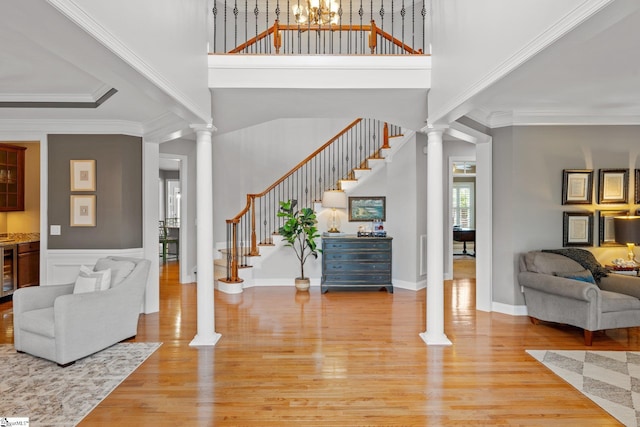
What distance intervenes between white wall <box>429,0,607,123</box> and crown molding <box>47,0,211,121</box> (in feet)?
7.64

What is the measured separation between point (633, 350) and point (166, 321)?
5.14 metres

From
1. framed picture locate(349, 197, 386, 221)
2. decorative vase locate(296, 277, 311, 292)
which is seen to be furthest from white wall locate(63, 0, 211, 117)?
framed picture locate(349, 197, 386, 221)

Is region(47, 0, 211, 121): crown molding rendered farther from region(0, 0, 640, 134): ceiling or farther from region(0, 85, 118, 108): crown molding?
region(0, 85, 118, 108): crown molding

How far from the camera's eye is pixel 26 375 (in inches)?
134

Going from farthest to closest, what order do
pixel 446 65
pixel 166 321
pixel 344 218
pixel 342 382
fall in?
pixel 344 218 < pixel 166 321 < pixel 446 65 < pixel 342 382

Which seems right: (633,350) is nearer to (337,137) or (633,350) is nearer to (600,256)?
(600,256)

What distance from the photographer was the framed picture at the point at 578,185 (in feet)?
17.0

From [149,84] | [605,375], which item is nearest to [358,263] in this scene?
[605,375]

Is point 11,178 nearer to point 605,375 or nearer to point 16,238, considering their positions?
point 16,238

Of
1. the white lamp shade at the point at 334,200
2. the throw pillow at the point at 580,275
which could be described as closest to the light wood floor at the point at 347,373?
the throw pillow at the point at 580,275

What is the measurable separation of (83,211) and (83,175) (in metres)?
0.47

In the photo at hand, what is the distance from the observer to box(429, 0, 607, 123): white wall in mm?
2088

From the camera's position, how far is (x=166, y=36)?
3.04 m

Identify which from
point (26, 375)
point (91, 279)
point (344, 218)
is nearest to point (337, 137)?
point (344, 218)
